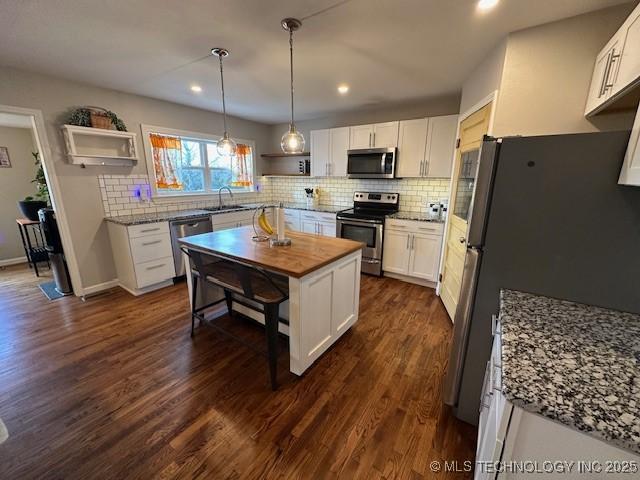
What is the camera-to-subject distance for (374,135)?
12.3 feet

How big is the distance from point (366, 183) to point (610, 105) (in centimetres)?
294

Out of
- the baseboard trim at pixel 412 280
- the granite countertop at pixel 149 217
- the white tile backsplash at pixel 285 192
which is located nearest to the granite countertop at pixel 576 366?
the baseboard trim at pixel 412 280

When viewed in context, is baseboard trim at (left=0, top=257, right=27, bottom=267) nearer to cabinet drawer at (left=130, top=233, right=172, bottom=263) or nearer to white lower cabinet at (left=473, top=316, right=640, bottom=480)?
cabinet drawer at (left=130, top=233, right=172, bottom=263)

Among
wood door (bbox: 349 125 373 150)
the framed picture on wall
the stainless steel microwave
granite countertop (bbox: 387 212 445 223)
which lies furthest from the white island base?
the framed picture on wall

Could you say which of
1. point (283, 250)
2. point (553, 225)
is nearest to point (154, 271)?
point (283, 250)

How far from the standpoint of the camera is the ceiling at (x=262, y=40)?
1543mm

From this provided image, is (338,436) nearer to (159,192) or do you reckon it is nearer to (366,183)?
(366,183)

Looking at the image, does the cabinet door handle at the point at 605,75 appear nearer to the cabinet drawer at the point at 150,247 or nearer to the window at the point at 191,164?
the cabinet drawer at the point at 150,247

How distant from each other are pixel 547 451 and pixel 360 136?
384 centimetres

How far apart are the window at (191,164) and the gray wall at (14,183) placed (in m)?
2.74

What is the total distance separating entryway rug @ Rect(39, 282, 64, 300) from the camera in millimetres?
3084

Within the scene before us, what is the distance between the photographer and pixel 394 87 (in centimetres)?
295

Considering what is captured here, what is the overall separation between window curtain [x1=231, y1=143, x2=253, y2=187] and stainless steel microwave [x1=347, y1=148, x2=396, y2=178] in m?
2.16

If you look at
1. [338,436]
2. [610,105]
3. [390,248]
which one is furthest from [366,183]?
[338,436]
